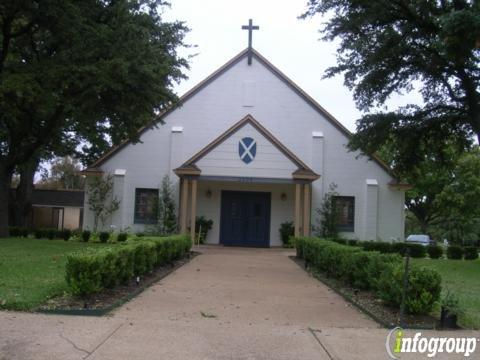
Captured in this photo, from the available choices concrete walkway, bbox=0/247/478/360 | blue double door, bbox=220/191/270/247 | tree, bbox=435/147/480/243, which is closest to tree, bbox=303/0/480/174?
blue double door, bbox=220/191/270/247

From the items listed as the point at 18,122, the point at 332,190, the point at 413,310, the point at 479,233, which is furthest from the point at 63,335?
the point at 479,233

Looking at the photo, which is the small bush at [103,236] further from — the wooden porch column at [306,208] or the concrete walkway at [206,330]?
the concrete walkway at [206,330]

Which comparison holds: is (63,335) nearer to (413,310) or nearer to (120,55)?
(413,310)

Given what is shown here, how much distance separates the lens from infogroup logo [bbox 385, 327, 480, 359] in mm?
6852

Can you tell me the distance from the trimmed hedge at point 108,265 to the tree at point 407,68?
9.75 meters

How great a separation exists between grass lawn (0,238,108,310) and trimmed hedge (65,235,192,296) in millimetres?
556

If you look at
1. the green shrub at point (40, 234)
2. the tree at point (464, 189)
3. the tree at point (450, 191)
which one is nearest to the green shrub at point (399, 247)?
the tree at point (450, 191)

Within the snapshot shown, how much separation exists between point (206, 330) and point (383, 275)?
3.39 m

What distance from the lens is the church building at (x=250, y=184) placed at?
86.8ft

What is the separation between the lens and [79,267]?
30.0ft

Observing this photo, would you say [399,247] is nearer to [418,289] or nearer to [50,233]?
[50,233]

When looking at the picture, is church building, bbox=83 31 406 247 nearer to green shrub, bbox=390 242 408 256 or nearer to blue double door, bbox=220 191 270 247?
blue double door, bbox=220 191 270 247

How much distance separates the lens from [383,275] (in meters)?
9.55

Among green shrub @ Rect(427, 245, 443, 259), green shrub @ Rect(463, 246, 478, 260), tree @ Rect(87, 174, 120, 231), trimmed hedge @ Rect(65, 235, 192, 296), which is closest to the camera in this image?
trimmed hedge @ Rect(65, 235, 192, 296)
